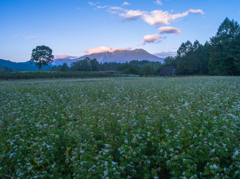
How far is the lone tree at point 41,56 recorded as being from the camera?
88.6 meters

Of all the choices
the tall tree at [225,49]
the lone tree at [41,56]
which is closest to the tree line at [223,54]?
the tall tree at [225,49]

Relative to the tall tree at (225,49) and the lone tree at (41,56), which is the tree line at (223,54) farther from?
the lone tree at (41,56)

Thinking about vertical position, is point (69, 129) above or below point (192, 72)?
below

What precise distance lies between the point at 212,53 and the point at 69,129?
210 feet

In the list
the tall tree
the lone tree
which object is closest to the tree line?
the tall tree

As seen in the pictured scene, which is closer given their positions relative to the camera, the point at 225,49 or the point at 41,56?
the point at 225,49

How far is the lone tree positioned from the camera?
88.6 m

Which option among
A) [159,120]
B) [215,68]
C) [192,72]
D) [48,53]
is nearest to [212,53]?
[215,68]

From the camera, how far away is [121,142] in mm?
4566

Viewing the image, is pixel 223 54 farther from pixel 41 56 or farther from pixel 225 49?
pixel 41 56

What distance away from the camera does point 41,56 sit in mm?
91062

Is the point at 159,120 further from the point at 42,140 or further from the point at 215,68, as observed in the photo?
the point at 215,68

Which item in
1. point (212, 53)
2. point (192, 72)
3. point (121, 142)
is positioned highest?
point (212, 53)

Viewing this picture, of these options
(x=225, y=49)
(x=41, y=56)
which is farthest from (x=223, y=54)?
(x=41, y=56)
